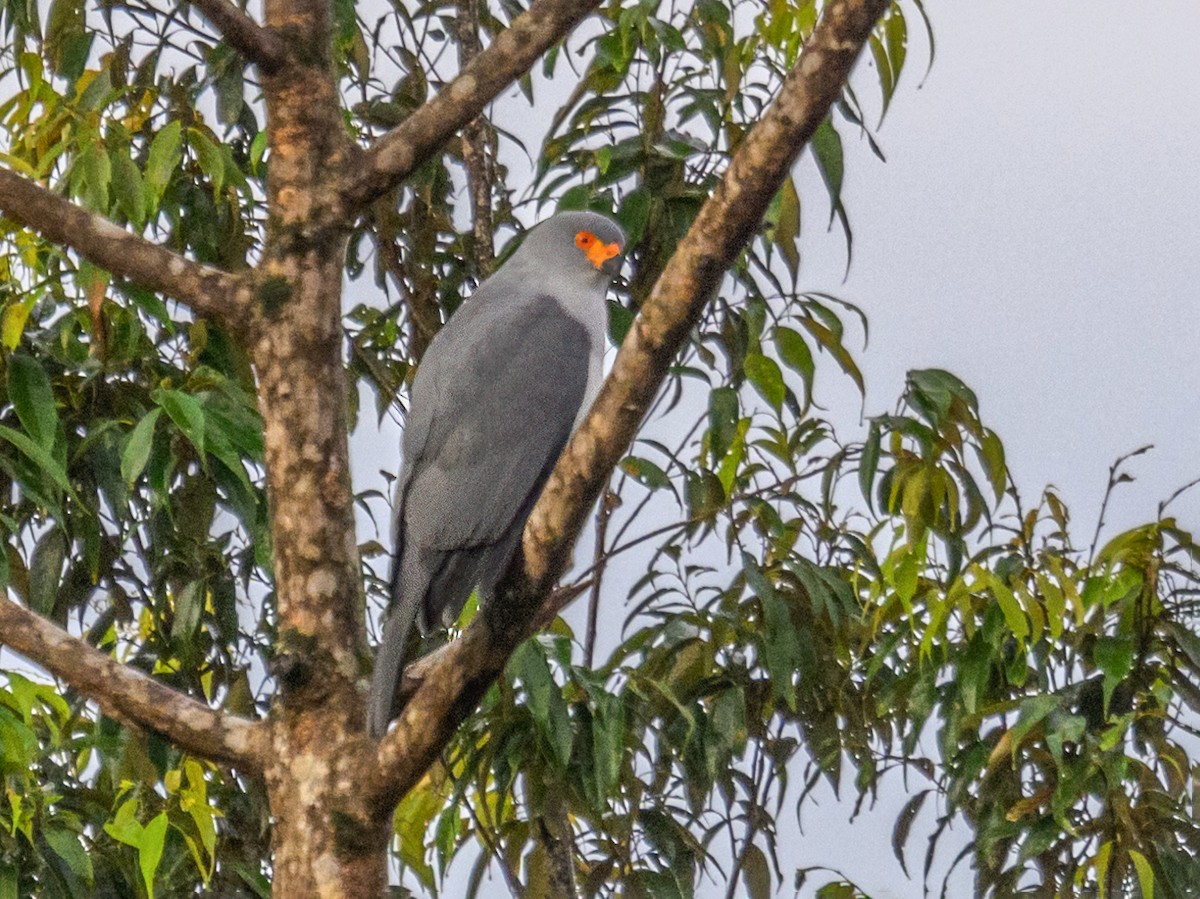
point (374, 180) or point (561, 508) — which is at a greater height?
point (374, 180)

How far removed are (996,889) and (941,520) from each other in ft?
1.77

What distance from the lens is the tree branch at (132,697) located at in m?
1.71

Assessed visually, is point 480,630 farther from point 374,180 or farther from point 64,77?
point 64,77

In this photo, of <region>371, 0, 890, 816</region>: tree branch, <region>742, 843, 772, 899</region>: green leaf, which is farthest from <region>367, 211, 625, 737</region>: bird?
<region>742, 843, 772, 899</region>: green leaf

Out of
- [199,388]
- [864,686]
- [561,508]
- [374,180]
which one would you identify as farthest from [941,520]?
[199,388]

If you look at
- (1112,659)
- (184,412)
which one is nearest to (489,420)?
(184,412)

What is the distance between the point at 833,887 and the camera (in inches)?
86.4

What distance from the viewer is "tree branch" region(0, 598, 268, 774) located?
67.4 inches

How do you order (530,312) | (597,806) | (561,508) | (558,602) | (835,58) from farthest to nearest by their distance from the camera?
(530,312)
(597,806)
(558,602)
(561,508)
(835,58)

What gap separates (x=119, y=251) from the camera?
1.77m

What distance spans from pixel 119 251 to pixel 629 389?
27.1 inches

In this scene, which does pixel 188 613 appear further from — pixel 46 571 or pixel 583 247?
pixel 583 247

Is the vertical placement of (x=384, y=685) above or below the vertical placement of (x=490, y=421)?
below

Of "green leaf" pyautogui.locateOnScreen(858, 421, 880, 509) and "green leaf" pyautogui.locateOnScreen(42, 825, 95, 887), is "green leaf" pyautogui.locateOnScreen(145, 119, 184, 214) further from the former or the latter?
"green leaf" pyautogui.locateOnScreen(858, 421, 880, 509)
